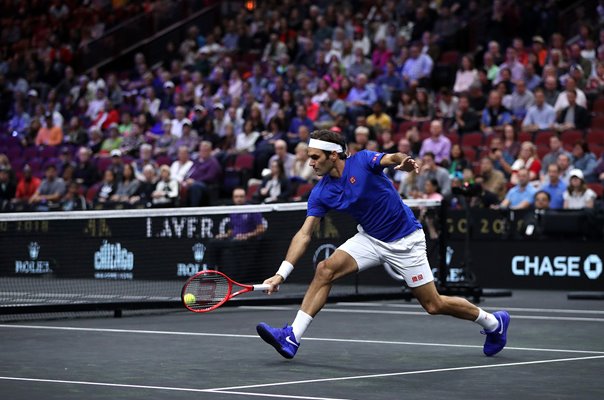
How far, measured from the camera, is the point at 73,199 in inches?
924

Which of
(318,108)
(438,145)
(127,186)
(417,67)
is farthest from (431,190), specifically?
(127,186)

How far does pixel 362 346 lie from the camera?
11.1 m

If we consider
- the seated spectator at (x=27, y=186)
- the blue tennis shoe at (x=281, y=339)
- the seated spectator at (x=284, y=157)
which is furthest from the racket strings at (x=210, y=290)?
the seated spectator at (x=27, y=186)

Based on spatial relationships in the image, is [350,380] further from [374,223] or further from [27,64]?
[27,64]

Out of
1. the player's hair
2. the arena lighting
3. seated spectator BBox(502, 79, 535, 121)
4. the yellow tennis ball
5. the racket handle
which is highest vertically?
the arena lighting

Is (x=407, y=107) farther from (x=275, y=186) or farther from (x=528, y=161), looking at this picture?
(x=528, y=161)

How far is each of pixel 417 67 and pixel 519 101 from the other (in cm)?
305

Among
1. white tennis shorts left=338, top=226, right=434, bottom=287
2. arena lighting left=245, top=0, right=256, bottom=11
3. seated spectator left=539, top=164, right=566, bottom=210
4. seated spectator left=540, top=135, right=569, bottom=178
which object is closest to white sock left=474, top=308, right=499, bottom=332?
white tennis shorts left=338, top=226, right=434, bottom=287

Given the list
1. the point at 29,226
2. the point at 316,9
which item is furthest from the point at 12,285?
the point at 316,9

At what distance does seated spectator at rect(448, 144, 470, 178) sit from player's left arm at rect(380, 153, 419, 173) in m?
10.8

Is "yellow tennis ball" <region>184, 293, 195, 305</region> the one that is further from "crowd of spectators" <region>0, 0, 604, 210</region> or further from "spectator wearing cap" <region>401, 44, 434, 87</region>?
"spectator wearing cap" <region>401, 44, 434, 87</region>

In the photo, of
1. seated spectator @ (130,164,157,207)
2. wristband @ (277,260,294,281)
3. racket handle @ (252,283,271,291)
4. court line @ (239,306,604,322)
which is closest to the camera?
racket handle @ (252,283,271,291)

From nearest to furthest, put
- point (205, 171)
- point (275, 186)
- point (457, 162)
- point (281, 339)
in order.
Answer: point (281, 339)
point (457, 162)
point (275, 186)
point (205, 171)

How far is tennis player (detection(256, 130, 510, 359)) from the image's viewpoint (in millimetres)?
9922
